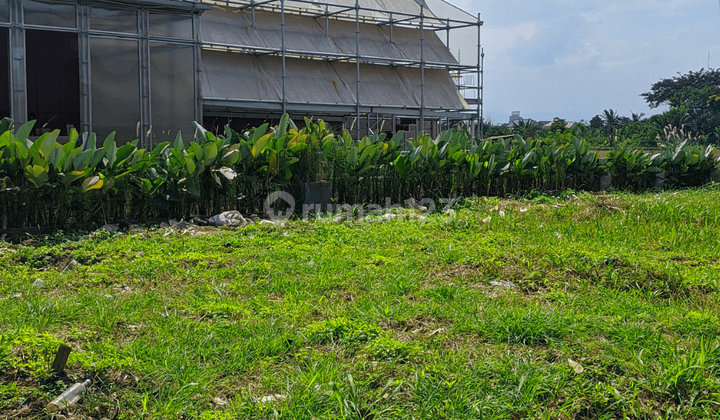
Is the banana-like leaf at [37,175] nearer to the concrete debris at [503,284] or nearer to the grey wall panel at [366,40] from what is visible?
the concrete debris at [503,284]

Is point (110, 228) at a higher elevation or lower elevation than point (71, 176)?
lower

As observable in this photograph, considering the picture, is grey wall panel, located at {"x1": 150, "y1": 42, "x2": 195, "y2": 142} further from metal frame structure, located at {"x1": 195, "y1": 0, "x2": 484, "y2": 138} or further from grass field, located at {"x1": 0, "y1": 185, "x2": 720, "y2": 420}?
grass field, located at {"x1": 0, "y1": 185, "x2": 720, "y2": 420}

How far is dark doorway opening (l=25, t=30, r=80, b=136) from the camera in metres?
14.7

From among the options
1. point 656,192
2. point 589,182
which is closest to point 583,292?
point 589,182

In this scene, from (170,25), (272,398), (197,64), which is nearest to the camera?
(272,398)

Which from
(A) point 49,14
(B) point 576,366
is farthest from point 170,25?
(B) point 576,366

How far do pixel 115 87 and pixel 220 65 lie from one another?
5944 mm

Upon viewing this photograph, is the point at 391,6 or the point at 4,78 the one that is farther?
the point at 391,6

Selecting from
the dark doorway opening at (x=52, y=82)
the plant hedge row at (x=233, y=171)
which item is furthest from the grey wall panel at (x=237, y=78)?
the plant hedge row at (x=233, y=171)

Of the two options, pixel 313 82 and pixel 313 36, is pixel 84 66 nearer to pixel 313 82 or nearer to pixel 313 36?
pixel 313 82

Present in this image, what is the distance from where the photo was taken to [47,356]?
7.92ft

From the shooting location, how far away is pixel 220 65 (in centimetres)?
1744

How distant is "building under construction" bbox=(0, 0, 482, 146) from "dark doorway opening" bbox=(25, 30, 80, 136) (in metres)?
0.03

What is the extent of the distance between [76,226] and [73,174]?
581mm
